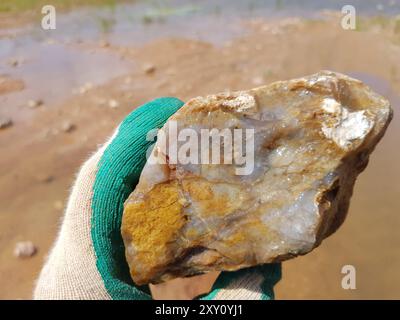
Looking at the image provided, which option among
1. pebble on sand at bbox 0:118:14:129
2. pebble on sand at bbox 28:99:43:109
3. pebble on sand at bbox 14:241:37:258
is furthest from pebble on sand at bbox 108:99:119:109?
pebble on sand at bbox 14:241:37:258

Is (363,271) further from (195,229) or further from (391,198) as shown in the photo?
(195,229)

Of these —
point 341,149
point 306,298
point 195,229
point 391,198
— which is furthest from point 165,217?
point 391,198

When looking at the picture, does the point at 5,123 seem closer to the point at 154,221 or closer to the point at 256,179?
the point at 154,221

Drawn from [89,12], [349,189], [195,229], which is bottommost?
[195,229]

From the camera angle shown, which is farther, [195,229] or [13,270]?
[13,270]

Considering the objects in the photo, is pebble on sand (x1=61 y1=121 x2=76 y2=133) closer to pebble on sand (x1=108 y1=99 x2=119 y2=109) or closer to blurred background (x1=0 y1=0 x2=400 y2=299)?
blurred background (x1=0 y1=0 x2=400 y2=299)

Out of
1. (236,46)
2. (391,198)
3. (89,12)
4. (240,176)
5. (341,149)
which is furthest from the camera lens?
(89,12)
